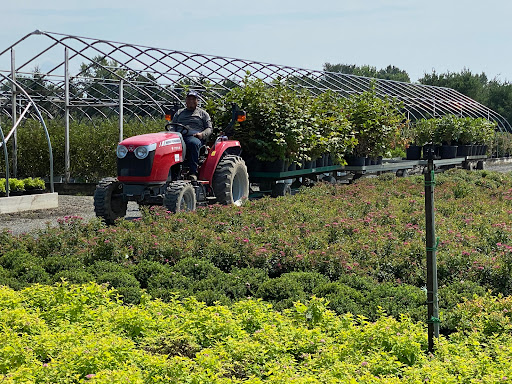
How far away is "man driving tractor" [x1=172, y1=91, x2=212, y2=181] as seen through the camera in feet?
33.2

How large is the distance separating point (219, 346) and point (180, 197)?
5215mm

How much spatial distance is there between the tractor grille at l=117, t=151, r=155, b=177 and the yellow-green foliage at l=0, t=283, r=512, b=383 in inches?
167

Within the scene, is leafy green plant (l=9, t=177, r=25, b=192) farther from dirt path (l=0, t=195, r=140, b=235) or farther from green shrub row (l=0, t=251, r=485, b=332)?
green shrub row (l=0, t=251, r=485, b=332)

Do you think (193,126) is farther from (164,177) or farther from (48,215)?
(48,215)

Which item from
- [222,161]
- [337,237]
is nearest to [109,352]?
[337,237]

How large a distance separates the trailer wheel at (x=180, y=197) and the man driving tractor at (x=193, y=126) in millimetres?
393

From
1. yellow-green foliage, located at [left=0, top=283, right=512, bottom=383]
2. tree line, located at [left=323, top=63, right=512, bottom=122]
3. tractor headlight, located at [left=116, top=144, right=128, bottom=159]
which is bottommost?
yellow-green foliage, located at [left=0, top=283, right=512, bottom=383]

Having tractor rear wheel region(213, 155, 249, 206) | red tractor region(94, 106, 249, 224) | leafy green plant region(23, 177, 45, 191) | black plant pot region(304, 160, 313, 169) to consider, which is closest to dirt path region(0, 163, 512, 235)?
leafy green plant region(23, 177, 45, 191)

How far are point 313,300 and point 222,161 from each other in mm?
5934

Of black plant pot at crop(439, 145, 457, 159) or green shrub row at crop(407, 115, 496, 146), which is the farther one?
green shrub row at crop(407, 115, 496, 146)

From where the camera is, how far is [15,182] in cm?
1336

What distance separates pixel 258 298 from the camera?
226 inches

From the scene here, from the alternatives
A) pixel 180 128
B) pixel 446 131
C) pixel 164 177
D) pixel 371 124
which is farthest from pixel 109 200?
pixel 446 131

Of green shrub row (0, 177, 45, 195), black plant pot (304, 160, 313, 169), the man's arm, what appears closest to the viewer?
the man's arm
